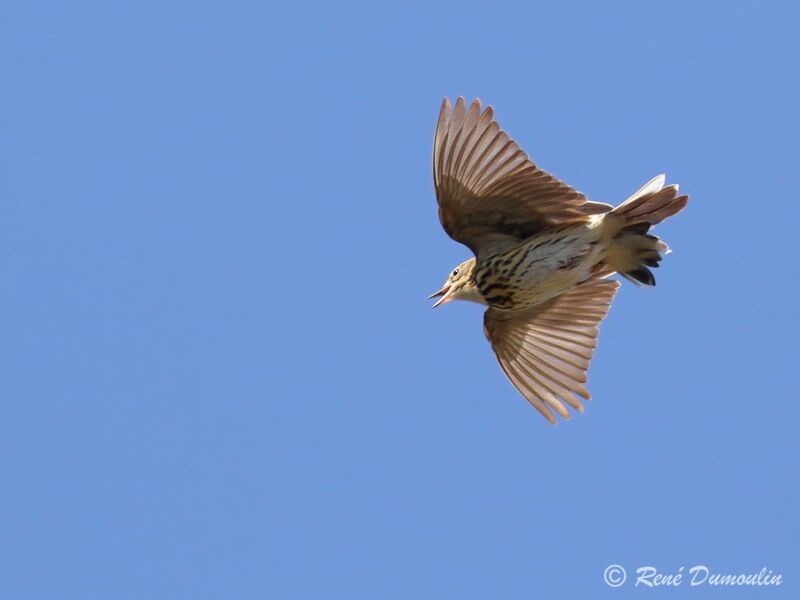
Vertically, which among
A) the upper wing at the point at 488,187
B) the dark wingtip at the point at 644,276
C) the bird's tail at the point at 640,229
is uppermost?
the upper wing at the point at 488,187

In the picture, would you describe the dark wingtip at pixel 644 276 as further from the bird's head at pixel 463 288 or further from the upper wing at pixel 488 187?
the bird's head at pixel 463 288

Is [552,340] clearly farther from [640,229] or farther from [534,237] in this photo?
[640,229]

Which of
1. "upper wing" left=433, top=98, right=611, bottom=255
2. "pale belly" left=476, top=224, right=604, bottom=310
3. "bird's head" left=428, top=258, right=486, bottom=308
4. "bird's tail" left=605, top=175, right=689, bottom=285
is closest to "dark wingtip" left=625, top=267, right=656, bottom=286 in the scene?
"bird's tail" left=605, top=175, right=689, bottom=285

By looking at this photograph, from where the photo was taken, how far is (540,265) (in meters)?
10.3

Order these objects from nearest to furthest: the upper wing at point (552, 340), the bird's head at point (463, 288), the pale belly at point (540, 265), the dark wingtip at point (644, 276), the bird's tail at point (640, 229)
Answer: the bird's tail at point (640, 229) → the pale belly at point (540, 265) → the dark wingtip at point (644, 276) → the bird's head at point (463, 288) → the upper wing at point (552, 340)

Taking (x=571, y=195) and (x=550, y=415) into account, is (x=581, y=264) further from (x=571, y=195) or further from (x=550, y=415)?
(x=550, y=415)

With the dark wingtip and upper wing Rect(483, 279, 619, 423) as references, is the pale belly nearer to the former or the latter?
the dark wingtip

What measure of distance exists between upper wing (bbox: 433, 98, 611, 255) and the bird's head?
18cm

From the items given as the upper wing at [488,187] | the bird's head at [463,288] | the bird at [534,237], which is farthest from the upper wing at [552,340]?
the upper wing at [488,187]

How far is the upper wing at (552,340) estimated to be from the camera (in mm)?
11047

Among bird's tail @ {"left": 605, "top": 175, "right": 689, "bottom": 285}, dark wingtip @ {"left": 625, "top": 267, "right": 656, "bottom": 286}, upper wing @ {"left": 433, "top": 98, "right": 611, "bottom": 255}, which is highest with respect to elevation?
upper wing @ {"left": 433, "top": 98, "right": 611, "bottom": 255}

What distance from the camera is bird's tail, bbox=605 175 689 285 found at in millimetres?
9789

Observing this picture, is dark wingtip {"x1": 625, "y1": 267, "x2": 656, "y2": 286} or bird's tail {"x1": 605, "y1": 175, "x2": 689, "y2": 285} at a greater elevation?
bird's tail {"x1": 605, "y1": 175, "x2": 689, "y2": 285}

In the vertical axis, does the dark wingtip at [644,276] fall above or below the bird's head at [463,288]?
below
